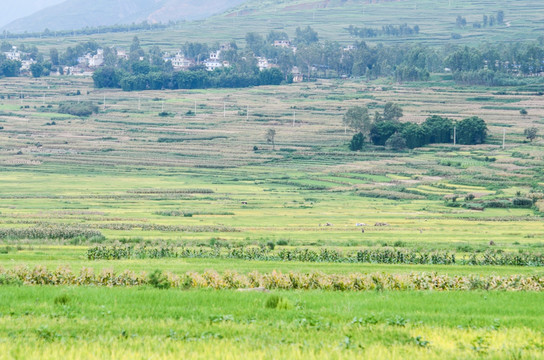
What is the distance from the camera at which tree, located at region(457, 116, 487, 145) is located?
13612 cm

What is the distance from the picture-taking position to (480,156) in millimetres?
124000

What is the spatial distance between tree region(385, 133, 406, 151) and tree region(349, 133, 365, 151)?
5.40m

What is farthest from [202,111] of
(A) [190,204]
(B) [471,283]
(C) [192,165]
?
(B) [471,283]

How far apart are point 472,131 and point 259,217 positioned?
7126 cm

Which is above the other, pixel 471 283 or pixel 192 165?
pixel 471 283

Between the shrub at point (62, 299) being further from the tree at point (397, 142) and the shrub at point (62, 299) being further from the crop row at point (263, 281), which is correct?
the tree at point (397, 142)

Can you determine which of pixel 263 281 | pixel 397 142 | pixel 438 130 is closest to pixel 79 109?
pixel 397 142

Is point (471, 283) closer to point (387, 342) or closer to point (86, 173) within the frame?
point (387, 342)

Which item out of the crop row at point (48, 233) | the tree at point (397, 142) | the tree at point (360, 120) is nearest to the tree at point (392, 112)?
the tree at point (360, 120)

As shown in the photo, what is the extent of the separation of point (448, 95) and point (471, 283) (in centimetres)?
16207

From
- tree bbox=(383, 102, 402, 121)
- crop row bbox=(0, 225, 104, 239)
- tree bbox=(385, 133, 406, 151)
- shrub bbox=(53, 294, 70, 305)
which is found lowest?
tree bbox=(385, 133, 406, 151)

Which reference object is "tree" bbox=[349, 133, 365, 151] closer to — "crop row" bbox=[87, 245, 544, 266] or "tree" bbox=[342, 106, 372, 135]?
"tree" bbox=[342, 106, 372, 135]

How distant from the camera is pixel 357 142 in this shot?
13612 cm

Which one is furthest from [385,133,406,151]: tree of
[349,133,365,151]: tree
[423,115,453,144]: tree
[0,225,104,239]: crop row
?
[0,225,104,239]: crop row
